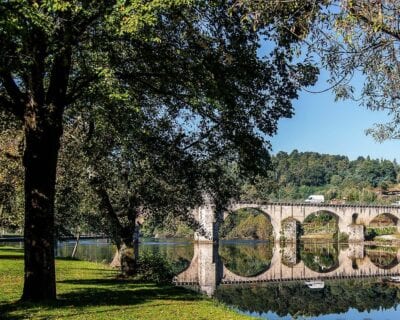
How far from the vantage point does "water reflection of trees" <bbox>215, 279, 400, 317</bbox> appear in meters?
31.0

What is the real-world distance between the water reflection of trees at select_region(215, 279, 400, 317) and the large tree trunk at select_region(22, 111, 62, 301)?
56.2 feet

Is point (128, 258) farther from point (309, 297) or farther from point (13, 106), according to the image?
point (309, 297)

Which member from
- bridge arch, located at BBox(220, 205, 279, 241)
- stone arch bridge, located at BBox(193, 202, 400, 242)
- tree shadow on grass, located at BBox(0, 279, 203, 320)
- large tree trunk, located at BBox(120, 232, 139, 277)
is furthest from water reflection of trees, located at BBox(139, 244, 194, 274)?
bridge arch, located at BBox(220, 205, 279, 241)

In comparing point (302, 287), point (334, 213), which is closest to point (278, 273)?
point (302, 287)

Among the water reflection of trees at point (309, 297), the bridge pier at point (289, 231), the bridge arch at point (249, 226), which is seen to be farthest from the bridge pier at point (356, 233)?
the water reflection of trees at point (309, 297)

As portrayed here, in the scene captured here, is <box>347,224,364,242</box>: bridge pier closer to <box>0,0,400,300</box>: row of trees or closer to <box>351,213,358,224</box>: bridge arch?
<box>351,213,358,224</box>: bridge arch

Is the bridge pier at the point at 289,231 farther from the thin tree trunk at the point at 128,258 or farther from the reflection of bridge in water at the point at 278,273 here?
the thin tree trunk at the point at 128,258

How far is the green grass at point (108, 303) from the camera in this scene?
1339 cm

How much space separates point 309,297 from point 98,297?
72.1 ft

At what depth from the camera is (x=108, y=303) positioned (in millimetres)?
15641

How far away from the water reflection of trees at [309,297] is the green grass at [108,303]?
11.2 meters

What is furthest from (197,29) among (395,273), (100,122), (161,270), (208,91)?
(395,273)

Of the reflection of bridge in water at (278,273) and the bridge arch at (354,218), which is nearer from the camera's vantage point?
the reflection of bridge in water at (278,273)

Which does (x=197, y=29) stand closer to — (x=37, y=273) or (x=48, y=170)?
(x=48, y=170)
